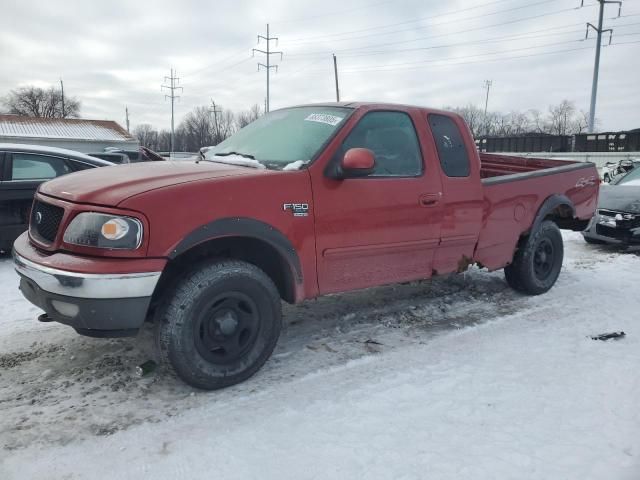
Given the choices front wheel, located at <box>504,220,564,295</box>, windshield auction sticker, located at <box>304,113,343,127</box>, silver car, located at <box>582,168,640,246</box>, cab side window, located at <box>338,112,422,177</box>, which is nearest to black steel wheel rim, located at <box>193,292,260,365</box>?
cab side window, located at <box>338,112,422,177</box>

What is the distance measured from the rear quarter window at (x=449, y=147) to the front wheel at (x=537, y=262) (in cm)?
136

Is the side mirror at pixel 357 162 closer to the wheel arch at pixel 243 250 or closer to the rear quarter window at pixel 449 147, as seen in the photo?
the wheel arch at pixel 243 250

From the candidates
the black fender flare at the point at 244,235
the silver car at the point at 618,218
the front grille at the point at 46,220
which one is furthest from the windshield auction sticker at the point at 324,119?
the silver car at the point at 618,218

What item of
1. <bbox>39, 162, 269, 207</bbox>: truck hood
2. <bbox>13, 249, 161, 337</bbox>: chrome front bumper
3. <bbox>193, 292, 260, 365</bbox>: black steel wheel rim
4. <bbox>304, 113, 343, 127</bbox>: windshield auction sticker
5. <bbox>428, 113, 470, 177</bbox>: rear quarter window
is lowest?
<bbox>193, 292, 260, 365</bbox>: black steel wheel rim

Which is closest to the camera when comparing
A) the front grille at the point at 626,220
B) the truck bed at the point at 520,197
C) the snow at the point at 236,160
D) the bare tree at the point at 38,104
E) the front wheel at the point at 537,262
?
the snow at the point at 236,160

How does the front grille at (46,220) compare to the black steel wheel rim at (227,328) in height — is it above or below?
above

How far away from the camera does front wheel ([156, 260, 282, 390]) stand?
297 centimetres

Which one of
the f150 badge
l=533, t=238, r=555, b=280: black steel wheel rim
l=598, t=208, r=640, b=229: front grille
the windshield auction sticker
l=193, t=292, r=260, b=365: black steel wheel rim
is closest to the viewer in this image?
l=193, t=292, r=260, b=365: black steel wheel rim

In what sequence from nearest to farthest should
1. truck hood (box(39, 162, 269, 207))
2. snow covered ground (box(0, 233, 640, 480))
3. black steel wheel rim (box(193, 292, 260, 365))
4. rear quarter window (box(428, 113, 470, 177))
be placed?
snow covered ground (box(0, 233, 640, 480)) < truck hood (box(39, 162, 269, 207)) < black steel wheel rim (box(193, 292, 260, 365)) < rear quarter window (box(428, 113, 470, 177))

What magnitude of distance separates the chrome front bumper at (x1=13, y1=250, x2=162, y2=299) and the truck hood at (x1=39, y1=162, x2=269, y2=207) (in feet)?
1.35

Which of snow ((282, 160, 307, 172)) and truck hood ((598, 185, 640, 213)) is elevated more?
Answer: snow ((282, 160, 307, 172))

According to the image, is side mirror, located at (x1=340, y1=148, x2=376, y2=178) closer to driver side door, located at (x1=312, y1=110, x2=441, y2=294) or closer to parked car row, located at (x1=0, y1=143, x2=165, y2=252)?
driver side door, located at (x1=312, y1=110, x2=441, y2=294)

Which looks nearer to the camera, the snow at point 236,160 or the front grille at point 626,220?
the snow at point 236,160

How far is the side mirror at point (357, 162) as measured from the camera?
3.35 meters
